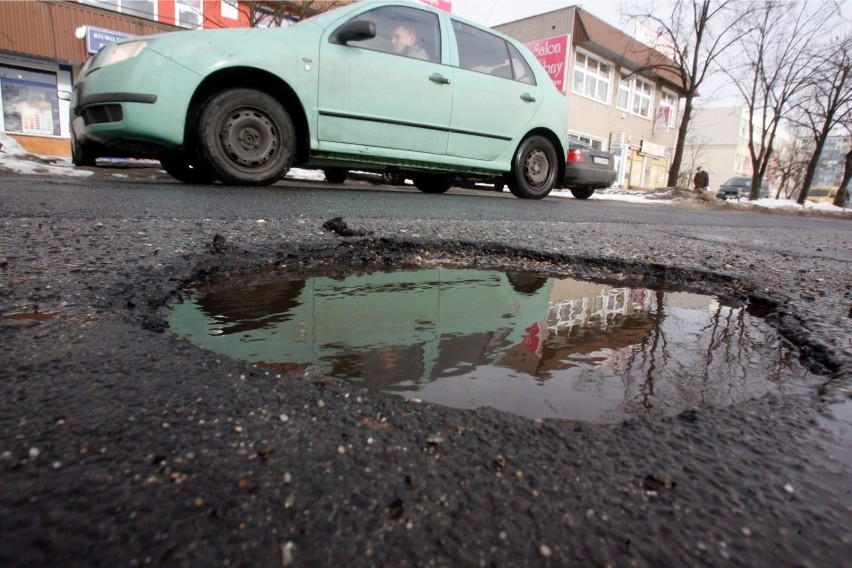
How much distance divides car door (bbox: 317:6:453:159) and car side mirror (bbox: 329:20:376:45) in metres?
0.05

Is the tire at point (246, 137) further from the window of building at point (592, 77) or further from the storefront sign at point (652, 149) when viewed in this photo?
the storefront sign at point (652, 149)

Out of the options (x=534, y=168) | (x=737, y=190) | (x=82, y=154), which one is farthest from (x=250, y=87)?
(x=737, y=190)

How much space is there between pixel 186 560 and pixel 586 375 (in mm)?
944

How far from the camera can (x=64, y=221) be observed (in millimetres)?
2383

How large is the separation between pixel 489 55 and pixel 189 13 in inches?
525

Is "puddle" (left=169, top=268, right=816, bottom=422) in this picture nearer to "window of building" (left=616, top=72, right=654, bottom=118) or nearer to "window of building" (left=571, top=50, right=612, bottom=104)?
"window of building" (left=571, top=50, right=612, bottom=104)

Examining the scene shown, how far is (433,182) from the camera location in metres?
6.95

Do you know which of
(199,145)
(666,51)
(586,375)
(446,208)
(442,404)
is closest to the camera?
(442,404)

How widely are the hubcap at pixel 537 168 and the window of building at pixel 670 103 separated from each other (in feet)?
87.4

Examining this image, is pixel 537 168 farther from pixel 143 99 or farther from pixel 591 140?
pixel 591 140

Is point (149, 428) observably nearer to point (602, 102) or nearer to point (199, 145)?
point (199, 145)

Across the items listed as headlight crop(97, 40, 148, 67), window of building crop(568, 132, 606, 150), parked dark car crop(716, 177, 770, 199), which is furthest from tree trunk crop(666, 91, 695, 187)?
headlight crop(97, 40, 148, 67)

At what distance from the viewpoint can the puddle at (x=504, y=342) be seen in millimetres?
1122

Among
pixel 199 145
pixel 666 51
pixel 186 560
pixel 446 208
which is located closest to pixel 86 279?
pixel 186 560
